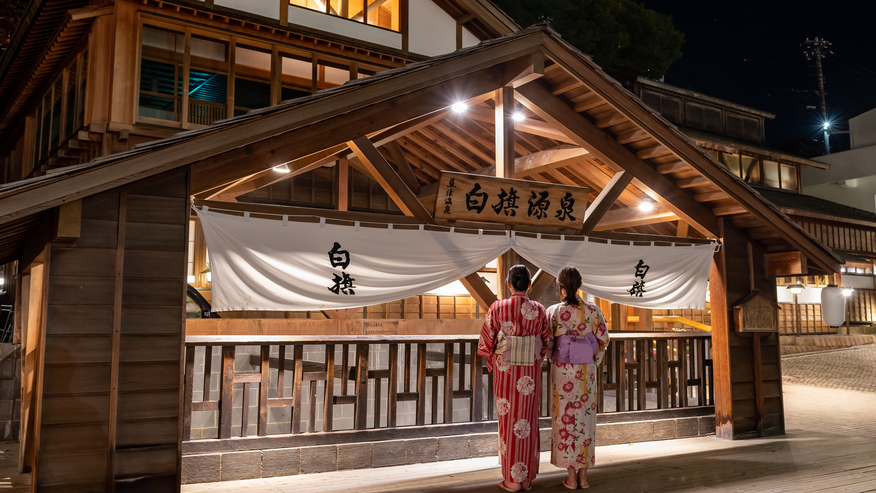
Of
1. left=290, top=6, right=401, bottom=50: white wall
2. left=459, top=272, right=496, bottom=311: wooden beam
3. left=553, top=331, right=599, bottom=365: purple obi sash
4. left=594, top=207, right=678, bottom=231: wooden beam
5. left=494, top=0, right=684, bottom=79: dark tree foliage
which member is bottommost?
left=553, top=331, right=599, bottom=365: purple obi sash

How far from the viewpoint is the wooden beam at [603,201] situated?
7.53 meters

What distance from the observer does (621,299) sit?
774 centimetres

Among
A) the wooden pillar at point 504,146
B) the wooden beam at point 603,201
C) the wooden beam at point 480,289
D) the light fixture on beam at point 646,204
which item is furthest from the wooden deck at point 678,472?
the light fixture on beam at point 646,204

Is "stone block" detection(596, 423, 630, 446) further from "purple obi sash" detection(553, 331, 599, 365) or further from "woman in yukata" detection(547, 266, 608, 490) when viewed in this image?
A: "purple obi sash" detection(553, 331, 599, 365)

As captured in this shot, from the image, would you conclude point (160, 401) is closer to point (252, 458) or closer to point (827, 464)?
point (252, 458)

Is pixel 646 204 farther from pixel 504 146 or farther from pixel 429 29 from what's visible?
pixel 429 29

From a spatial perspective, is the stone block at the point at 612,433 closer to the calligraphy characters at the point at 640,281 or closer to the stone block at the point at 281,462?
the calligraphy characters at the point at 640,281

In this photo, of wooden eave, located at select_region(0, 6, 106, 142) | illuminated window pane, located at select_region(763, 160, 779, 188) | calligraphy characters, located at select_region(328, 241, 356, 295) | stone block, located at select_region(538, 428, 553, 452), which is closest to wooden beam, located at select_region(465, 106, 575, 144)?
calligraphy characters, located at select_region(328, 241, 356, 295)

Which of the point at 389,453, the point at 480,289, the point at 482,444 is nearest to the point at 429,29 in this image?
the point at 480,289

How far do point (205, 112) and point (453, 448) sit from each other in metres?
9.07

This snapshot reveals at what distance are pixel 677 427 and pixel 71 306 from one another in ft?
23.8

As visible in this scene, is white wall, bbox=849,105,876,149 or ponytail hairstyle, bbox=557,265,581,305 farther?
white wall, bbox=849,105,876,149

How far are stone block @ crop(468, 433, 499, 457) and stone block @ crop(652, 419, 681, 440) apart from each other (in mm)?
2455

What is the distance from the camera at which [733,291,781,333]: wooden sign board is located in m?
8.23
